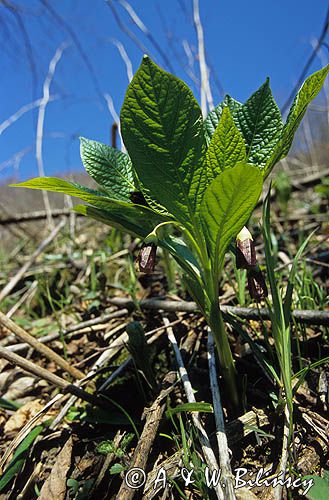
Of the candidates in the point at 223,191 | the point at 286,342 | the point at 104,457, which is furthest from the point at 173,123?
the point at 104,457

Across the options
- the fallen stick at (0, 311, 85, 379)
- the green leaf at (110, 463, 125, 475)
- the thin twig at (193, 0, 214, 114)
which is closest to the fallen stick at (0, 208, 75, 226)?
the thin twig at (193, 0, 214, 114)

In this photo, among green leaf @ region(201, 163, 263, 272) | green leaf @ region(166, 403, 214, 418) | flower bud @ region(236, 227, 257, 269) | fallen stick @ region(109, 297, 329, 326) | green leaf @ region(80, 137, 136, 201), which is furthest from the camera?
fallen stick @ region(109, 297, 329, 326)

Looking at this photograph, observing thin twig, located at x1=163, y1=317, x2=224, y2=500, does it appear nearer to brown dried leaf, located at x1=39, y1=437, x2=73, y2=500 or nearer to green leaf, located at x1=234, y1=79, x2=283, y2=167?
brown dried leaf, located at x1=39, y1=437, x2=73, y2=500

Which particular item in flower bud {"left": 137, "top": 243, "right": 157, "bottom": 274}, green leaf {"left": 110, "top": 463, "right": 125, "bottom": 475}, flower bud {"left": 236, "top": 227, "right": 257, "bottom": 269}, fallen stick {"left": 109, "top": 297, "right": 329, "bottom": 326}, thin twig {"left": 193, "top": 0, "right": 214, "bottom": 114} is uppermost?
thin twig {"left": 193, "top": 0, "right": 214, "bottom": 114}

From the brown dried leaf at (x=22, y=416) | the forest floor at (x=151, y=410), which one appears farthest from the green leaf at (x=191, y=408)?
the brown dried leaf at (x=22, y=416)

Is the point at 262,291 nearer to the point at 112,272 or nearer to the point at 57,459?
the point at 57,459

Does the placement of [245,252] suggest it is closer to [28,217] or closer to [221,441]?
[221,441]
